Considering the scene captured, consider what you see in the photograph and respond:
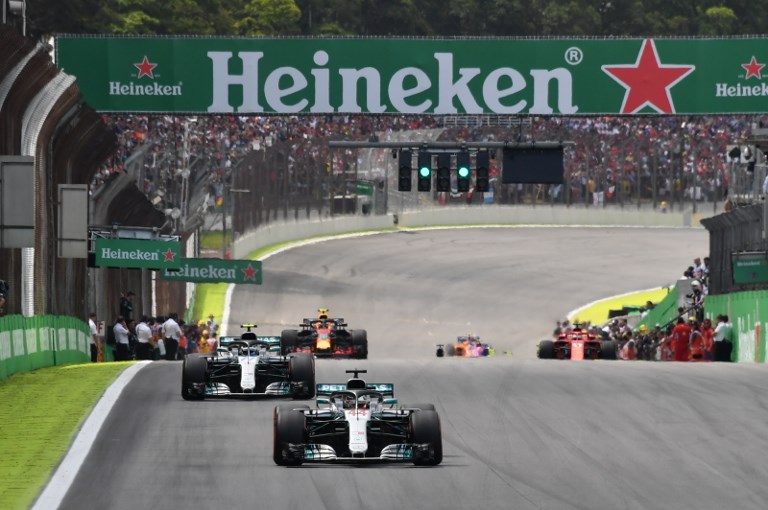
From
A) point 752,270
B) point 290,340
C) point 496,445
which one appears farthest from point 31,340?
point 752,270

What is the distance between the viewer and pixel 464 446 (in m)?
16.0

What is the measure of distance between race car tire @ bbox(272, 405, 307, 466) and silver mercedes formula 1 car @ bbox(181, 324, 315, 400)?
5.14m

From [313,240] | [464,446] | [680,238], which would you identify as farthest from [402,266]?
[464,446]

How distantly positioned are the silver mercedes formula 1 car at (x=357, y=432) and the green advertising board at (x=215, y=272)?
22151 millimetres

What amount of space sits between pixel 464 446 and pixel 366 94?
23.7m

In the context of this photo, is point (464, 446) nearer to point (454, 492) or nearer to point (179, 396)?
point (454, 492)

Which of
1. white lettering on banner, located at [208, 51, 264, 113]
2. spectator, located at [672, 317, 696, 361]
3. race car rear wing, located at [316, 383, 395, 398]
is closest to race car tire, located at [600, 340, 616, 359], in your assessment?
spectator, located at [672, 317, 696, 361]

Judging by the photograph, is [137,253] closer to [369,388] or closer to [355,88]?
[355,88]

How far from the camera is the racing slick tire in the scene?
63.9 ft

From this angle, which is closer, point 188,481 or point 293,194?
point 188,481

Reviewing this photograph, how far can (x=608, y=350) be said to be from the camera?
32.0 m

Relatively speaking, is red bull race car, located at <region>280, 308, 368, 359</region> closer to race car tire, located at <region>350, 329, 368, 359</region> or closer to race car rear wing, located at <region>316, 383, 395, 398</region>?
race car tire, located at <region>350, 329, 368, 359</region>

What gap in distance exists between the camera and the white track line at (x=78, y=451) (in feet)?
41.6

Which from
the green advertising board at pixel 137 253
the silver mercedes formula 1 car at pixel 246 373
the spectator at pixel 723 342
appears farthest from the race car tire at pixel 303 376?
the spectator at pixel 723 342
